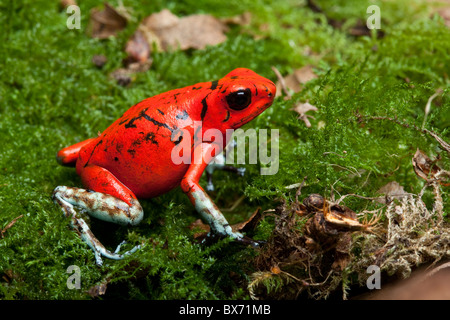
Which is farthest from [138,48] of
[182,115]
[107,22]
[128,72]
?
[182,115]

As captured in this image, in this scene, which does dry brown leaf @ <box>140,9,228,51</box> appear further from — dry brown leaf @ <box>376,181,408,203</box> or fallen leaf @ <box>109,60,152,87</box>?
dry brown leaf @ <box>376,181,408,203</box>

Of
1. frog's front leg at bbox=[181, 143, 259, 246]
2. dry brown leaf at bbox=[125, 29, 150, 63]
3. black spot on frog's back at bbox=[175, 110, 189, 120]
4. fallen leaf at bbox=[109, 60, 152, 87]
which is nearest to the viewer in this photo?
frog's front leg at bbox=[181, 143, 259, 246]

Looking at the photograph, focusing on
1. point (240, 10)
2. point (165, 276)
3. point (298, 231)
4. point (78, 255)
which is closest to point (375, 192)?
point (298, 231)

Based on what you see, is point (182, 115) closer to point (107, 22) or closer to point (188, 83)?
point (188, 83)

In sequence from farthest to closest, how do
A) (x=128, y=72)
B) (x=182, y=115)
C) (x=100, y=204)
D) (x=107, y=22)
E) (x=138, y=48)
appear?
(x=107, y=22) → (x=138, y=48) → (x=128, y=72) → (x=182, y=115) → (x=100, y=204)

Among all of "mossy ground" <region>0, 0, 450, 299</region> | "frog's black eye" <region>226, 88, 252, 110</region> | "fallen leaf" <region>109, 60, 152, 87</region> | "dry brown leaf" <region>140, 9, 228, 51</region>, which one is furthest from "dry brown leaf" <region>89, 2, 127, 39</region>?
"frog's black eye" <region>226, 88, 252, 110</region>

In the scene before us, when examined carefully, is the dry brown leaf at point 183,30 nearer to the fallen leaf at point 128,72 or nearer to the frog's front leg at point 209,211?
the fallen leaf at point 128,72
